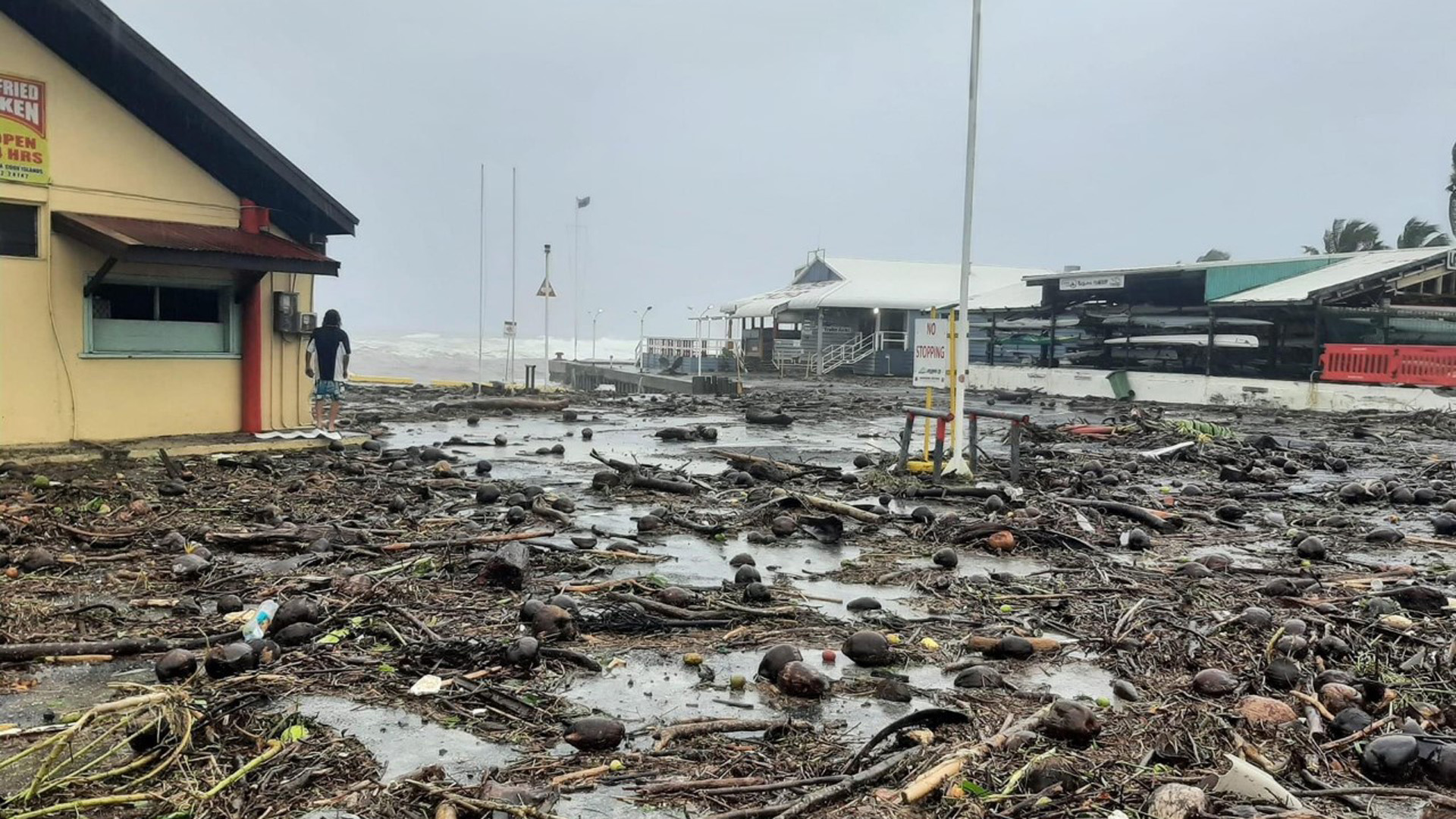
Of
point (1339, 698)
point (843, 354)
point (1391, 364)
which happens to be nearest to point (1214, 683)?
point (1339, 698)

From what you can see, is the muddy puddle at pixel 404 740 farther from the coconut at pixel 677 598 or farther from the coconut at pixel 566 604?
the coconut at pixel 677 598

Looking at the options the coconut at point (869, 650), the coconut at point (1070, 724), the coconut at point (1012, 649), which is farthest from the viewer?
the coconut at point (1012, 649)

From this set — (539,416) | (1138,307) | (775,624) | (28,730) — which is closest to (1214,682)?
(775,624)

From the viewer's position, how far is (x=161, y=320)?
44.9 ft

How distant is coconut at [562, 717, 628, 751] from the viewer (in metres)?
4.19

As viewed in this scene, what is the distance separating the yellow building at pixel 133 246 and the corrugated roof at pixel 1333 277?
84.6ft

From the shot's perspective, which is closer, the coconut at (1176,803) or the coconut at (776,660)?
the coconut at (1176,803)

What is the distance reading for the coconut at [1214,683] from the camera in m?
4.89

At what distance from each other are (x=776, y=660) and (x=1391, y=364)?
89.0 ft

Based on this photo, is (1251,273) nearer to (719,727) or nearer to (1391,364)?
(1391,364)

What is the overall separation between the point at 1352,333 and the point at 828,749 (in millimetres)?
29955

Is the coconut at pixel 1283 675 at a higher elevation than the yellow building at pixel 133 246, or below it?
below

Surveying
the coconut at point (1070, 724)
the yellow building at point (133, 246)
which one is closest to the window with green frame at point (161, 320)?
the yellow building at point (133, 246)

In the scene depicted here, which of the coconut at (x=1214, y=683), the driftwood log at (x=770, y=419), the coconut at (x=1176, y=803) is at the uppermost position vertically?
the driftwood log at (x=770, y=419)
